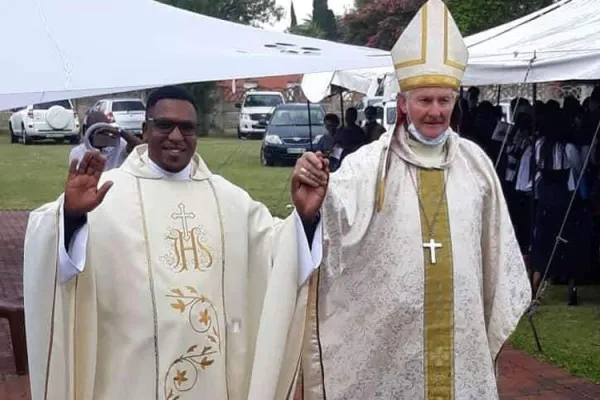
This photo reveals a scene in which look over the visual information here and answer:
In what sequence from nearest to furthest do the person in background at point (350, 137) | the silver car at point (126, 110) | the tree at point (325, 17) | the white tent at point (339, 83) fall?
the person in background at point (350, 137) → the white tent at point (339, 83) → the silver car at point (126, 110) → the tree at point (325, 17)

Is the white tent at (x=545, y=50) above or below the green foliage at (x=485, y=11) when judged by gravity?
below

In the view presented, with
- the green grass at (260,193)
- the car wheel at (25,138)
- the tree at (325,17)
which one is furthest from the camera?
the tree at (325,17)

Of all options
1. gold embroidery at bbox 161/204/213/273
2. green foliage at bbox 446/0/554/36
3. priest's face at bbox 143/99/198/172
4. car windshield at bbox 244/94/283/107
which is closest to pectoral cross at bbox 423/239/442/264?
gold embroidery at bbox 161/204/213/273

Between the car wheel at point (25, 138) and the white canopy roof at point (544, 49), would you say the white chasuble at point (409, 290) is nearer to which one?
the white canopy roof at point (544, 49)

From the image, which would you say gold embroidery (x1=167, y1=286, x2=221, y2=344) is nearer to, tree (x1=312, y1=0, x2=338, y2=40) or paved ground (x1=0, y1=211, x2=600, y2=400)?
paved ground (x1=0, y1=211, x2=600, y2=400)

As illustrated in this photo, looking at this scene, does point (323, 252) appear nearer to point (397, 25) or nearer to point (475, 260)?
point (475, 260)

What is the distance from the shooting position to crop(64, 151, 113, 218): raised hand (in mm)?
3059

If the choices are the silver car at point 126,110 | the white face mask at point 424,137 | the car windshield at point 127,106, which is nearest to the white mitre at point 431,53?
the white face mask at point 424,137

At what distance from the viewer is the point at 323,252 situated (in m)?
3.69

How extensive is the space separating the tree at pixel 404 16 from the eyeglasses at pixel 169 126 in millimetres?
18330

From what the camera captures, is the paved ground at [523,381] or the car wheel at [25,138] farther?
the car wheel at [25,138]

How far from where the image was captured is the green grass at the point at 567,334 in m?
6.96

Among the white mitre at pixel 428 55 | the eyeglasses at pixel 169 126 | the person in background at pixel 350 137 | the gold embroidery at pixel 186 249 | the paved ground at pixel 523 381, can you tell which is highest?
the white mitre at pixel 428 55

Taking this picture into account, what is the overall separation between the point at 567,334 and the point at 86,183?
553 cm
